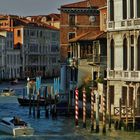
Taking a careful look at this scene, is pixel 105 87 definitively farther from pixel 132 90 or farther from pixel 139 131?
pixel 139 131

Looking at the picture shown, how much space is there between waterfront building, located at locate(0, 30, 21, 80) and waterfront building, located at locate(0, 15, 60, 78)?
1.27 meters

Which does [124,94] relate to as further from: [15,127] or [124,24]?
[15,127]

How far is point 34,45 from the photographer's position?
8069 cm

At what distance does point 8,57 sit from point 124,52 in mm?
52471

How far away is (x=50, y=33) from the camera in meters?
83.1

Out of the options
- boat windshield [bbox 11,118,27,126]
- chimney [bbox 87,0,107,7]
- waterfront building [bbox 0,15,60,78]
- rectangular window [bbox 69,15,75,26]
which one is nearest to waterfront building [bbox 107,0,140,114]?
boat windshield [bbox 11,118,27,126]

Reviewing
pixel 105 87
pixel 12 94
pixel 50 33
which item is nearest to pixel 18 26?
pixel 50 33

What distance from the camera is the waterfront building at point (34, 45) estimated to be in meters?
76.9

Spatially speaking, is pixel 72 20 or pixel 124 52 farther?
pixel 72 20

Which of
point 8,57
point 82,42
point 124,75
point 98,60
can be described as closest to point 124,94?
point 124,75

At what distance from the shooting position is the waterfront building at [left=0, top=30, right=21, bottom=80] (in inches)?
2889

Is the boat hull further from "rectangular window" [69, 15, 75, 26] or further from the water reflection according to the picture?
"rectangular window" [69, 15, 75, 26]

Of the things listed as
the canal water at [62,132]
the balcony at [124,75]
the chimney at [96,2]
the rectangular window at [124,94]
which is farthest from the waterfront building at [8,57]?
the rectangular window at [124,94]

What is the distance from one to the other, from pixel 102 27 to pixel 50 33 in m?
→ 51.5
